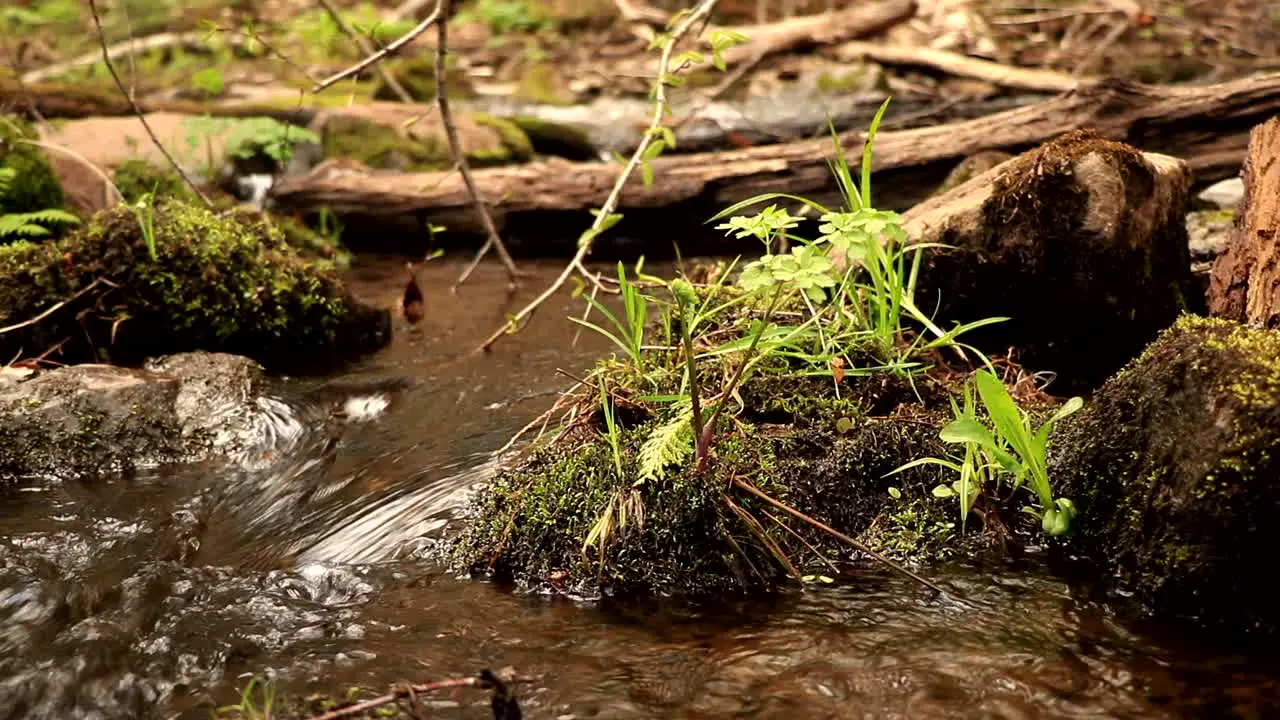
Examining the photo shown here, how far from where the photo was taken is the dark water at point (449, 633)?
2455mm

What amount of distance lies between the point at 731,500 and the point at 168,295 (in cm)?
311

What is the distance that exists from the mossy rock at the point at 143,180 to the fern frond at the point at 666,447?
470cm

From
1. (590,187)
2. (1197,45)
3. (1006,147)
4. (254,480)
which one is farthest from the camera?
(1197,45)

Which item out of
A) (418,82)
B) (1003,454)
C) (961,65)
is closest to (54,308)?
(1003,454)

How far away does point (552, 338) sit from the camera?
550cm

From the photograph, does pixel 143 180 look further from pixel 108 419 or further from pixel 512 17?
pixel 512 17

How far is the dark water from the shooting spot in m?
2.46

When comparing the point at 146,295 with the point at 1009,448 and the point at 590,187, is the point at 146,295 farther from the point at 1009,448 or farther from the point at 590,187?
the point at 1009,448

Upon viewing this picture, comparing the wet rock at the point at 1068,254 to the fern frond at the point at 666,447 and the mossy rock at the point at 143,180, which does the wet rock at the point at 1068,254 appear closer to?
the fern frond at the point at 666,447

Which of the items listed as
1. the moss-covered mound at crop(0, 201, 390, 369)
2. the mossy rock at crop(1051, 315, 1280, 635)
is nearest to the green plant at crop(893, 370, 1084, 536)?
the mossy rock at crop(1051, 315, 1280, 635)

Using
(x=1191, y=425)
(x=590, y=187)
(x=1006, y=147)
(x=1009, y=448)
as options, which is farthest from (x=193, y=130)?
(x=1191, y=425)

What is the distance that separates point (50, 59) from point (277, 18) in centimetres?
353

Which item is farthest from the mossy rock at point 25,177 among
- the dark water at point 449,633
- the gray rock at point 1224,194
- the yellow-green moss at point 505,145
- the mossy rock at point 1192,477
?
the gray rock at point 1224,194

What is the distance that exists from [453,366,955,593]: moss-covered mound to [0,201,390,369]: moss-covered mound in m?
2.21
